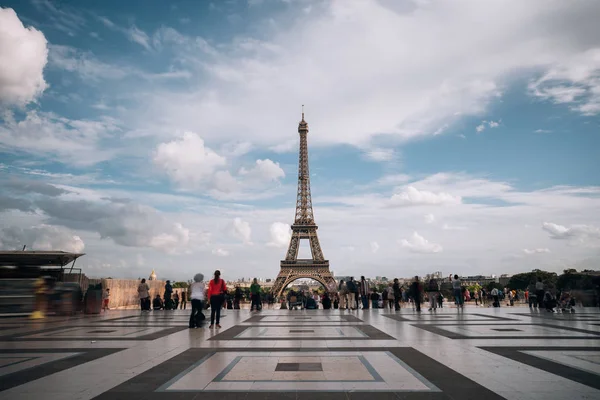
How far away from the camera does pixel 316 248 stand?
76062mm

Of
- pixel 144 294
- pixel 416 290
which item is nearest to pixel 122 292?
pixel 144 294

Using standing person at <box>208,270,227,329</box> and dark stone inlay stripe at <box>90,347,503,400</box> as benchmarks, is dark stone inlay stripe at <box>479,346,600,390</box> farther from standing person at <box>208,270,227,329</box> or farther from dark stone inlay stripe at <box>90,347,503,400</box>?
standing person at <box>208,270,227,329</box>

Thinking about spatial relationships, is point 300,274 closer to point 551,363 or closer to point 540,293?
point 540,293

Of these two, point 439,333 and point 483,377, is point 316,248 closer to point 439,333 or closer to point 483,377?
point 439,333

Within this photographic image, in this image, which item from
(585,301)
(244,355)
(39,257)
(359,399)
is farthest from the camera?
(585,301)

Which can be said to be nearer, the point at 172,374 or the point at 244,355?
the point at 172,374

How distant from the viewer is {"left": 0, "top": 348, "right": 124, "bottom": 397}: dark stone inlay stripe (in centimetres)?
579

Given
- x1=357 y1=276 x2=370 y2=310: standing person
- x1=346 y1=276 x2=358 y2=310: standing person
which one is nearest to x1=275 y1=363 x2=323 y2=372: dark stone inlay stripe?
x1=346 y1=276 x2=358 y2=310: standing person

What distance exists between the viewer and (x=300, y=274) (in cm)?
7250

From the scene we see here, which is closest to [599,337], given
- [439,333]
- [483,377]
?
[439,333]

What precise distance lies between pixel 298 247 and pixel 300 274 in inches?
264

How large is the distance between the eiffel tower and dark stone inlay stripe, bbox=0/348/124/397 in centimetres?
5857

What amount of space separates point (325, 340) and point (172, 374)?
14.5 ft

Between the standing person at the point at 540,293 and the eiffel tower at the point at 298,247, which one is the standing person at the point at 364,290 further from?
the eiffel tower at the point at 298,247
